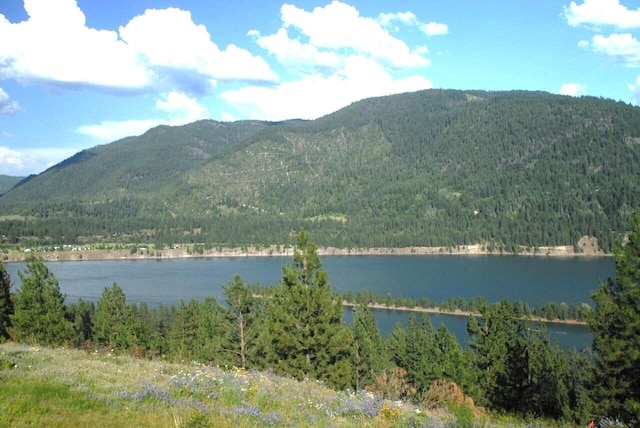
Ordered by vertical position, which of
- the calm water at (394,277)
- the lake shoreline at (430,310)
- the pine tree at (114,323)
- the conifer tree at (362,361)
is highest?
the pine tree at (114,323)

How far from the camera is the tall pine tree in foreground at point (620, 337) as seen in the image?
14.5 m

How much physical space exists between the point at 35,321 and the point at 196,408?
22.6 metres

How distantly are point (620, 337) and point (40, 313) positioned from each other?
87.6 feet

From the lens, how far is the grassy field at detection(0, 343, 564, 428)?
689cm

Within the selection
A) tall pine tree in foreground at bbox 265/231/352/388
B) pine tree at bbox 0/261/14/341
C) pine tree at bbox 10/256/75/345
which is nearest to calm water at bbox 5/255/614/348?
pine tree at bbox 0/261/14/341

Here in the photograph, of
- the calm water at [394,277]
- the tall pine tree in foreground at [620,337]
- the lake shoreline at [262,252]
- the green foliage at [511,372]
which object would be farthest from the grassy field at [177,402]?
the lake shoreline at [262,252]

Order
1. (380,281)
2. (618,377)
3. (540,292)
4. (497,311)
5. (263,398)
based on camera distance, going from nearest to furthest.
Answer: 1. (263,398)
2. (618,377)
3. (497,311)
4. (540,292)
5. (380,281)

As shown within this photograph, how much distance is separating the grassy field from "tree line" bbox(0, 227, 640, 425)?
2252 millimetres

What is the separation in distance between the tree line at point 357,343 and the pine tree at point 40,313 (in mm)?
54

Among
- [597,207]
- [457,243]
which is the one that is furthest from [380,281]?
[597,207]

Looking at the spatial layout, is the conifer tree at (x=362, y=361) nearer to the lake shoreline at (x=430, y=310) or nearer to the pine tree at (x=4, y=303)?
the pine tree at (x=4, y=303)

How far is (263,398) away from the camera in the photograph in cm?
907

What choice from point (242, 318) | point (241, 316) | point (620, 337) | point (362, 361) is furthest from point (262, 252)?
point (620, 337)

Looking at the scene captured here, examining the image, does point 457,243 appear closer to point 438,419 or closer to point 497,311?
point 497,311
